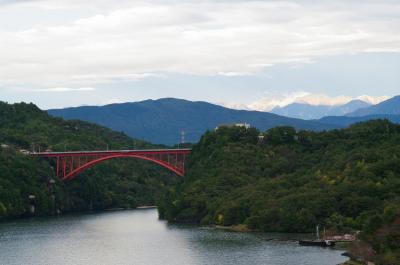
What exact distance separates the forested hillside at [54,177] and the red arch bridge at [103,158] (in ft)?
5.45

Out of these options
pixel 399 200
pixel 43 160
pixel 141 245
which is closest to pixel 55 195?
pixel 43 160

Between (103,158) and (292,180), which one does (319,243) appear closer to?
(292,180)

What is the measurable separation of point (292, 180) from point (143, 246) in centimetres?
Result: 2579

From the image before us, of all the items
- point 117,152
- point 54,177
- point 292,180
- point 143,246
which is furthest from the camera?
point 54,177

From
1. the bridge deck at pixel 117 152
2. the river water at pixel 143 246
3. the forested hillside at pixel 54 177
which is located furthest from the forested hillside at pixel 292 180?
the forested hillside at pixel 54 177

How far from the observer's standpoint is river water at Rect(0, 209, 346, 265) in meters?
81.9

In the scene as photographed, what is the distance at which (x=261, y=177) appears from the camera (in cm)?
12131

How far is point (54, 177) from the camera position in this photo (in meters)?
146

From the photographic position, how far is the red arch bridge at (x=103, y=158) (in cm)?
13730

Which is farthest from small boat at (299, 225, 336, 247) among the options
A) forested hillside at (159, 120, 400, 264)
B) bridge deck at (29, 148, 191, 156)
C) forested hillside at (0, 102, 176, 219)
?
bridge deck at (29, 148, 191, 156)

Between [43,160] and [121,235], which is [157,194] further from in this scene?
[121,235]

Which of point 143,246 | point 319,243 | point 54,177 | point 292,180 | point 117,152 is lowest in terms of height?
point 143,246

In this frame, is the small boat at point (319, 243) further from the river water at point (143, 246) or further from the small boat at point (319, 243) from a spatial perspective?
Result: the river water at point (143, 246)

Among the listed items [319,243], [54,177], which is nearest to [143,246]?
[319,243]
